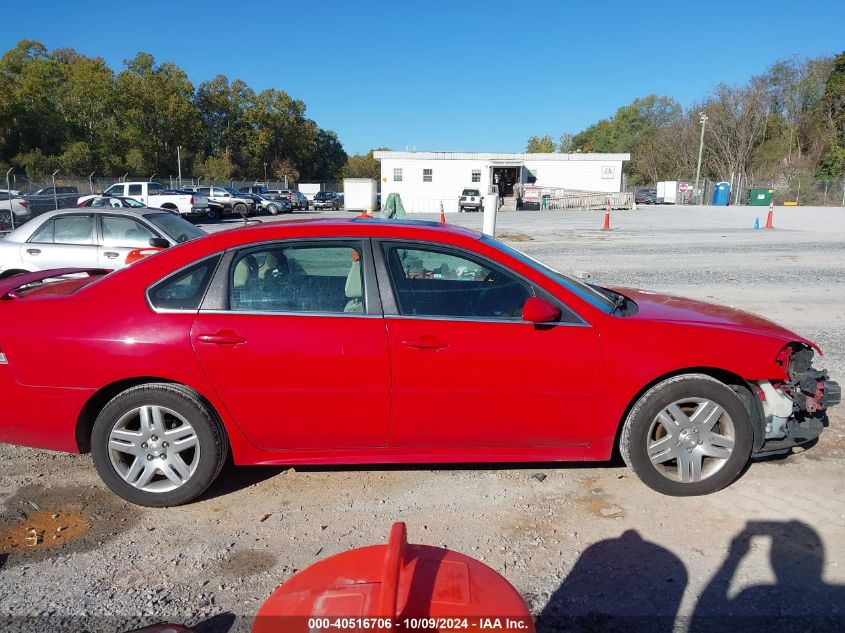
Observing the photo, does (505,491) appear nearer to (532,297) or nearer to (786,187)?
(532,297)

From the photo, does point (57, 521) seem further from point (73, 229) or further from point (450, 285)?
point (73, 229)

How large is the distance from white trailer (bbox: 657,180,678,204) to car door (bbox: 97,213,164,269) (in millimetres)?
54657

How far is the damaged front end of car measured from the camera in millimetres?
3533

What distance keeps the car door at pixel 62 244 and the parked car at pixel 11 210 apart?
1534cm

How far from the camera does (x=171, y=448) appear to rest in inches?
132

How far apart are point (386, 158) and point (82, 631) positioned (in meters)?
48.8

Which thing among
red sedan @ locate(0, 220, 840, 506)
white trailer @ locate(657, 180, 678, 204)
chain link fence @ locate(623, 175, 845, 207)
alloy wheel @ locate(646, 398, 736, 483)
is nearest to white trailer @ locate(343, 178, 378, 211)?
white trailer @ locate(657, 180, 678, 204)

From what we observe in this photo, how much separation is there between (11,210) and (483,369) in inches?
930

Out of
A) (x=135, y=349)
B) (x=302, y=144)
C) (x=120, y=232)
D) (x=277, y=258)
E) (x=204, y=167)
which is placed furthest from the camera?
(x=302, y=144)

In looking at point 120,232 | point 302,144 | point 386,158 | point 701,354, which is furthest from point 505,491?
point 302,144

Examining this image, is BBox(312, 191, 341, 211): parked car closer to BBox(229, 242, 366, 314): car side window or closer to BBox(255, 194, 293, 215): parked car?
BBox(255, 194, 293, 215): parked car

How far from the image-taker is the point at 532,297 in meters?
3.42

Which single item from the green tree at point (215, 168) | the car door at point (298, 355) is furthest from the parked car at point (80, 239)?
the green tree at point (215, 168)

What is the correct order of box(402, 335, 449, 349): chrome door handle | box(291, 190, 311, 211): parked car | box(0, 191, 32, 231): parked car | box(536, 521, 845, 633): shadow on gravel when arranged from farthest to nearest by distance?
box(291, 190, 311, 211): parked car, box(0, 191, 32, 231): parked car, box(402, 335, 449, 349): chrome door handle, box(536, 521, 845, 633): shadow on gravel
